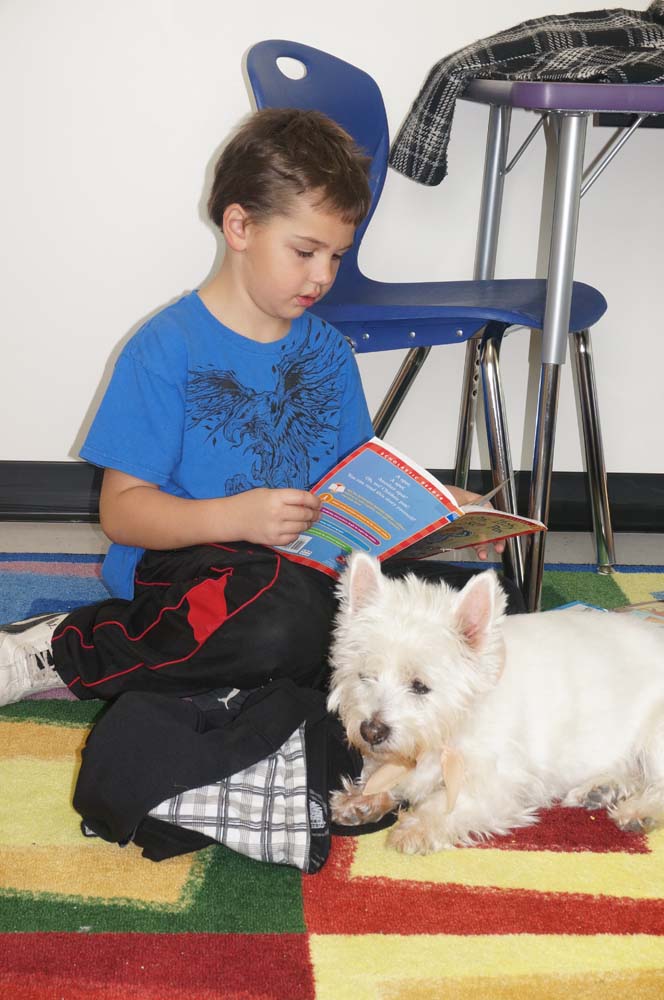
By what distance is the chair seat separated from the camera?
5.60 feet

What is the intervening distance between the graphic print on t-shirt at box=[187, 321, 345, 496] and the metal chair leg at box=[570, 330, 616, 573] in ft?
2.25

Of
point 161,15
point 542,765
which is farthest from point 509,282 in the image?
point 542,765

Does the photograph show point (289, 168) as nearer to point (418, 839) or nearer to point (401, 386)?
point (401, 386)

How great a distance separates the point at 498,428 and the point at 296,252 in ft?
2.01

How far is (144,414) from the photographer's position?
143 cm

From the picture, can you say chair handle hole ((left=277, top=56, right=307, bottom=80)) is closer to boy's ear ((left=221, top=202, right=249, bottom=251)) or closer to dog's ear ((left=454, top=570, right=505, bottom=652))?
boy's ear ((left=221, top=202, right=249, bottom=251))

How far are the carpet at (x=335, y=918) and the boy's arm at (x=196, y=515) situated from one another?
0.35m

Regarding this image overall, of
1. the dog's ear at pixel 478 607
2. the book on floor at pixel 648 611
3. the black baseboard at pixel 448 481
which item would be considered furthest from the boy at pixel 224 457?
the black baseboard at pixel 448 481

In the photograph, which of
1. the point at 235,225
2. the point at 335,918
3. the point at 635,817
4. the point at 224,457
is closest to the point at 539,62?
the point at 235,225

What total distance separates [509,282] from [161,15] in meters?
0.92

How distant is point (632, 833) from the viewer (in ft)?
4.12

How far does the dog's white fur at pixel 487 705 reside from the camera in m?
1.13

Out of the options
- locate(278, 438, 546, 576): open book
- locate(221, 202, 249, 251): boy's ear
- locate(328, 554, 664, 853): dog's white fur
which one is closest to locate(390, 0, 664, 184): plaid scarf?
locate(221, 202, 249, 251): boy's ear

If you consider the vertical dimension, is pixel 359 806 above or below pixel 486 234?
below
